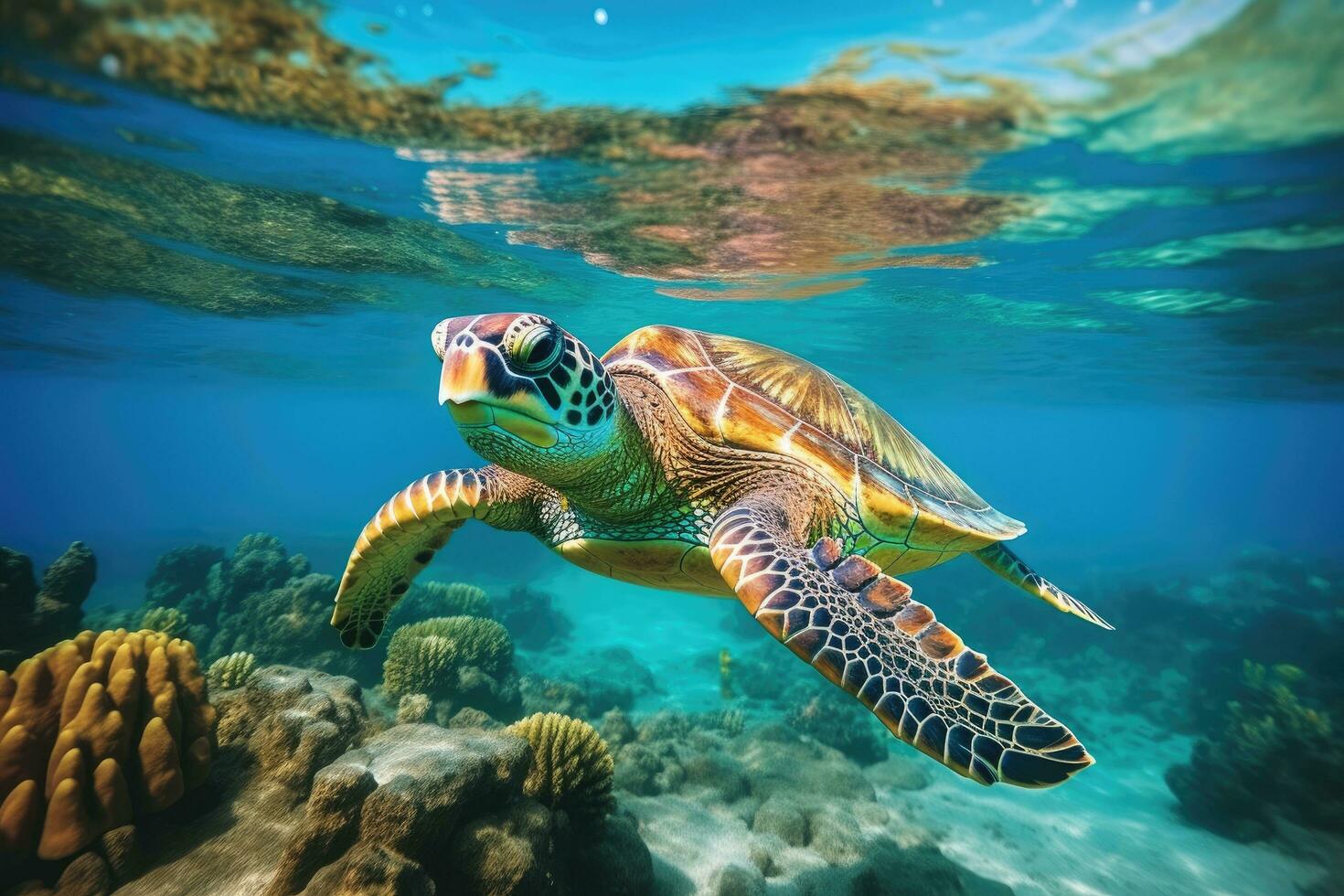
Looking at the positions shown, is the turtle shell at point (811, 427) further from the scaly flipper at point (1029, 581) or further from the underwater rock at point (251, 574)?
the underwater rock at point (251, 574)

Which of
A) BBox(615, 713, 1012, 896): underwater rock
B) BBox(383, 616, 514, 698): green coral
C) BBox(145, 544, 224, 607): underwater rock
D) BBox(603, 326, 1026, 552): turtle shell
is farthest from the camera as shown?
BBox(145, 544, 224, 607): underwater rock

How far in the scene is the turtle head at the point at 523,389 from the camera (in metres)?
2.20

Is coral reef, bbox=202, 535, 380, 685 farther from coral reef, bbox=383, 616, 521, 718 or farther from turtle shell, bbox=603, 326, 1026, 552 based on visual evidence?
turtle shell, bbox=603, 326, 1026, 552

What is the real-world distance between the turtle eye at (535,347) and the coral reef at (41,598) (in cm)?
500

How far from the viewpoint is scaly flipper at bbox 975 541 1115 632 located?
455 centimetres

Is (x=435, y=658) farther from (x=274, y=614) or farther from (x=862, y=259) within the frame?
(x=862, y=259)

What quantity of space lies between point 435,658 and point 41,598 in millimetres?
3445

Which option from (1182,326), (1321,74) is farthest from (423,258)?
(1182,326)

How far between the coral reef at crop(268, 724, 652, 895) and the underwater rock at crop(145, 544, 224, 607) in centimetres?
1030

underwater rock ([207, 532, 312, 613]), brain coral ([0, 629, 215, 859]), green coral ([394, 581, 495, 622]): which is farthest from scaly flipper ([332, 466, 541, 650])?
underwater rock ([207, 532, 312, 613])

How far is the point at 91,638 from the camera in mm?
2805

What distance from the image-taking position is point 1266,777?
7.06 metres

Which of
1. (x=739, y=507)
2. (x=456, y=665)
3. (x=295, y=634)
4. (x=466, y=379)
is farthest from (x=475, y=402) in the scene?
(x=295, y=634)

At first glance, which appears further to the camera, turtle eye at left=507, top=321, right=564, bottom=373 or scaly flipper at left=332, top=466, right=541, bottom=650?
scaly flipper at left=332, top=466, right=541, bottom=650
